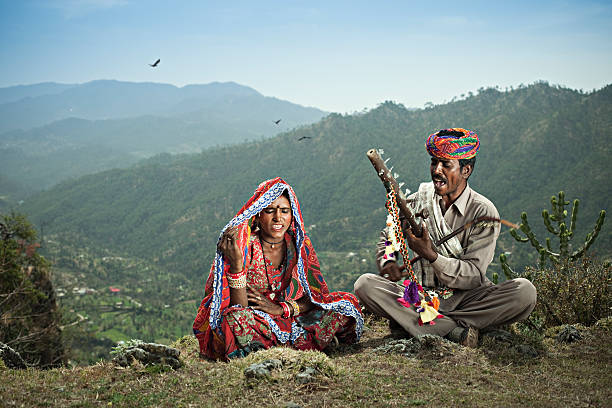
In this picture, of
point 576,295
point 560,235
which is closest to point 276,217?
point 576,295

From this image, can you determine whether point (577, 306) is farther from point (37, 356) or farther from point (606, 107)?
point (606, 107)

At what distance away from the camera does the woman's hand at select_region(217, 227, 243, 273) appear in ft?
14.0

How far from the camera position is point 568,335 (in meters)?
4.85

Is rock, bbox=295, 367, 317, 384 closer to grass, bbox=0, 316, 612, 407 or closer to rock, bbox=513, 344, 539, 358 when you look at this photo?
grass, bbox=0, 316, 612, 407

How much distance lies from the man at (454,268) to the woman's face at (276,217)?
2.93ft

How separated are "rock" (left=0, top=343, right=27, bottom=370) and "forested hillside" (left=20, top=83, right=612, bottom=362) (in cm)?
2706

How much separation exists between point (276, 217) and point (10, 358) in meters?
2.79

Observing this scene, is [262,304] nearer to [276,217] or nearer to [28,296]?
[276,217]

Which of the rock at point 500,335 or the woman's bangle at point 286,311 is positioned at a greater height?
the woman's bangle at point 286,311

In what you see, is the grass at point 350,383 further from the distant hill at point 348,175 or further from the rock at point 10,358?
the distant hill at point 348,175

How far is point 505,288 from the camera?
4.59m

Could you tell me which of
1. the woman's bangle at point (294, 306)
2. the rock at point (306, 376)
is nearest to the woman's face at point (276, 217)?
the woman's bangle at point (294, 306)

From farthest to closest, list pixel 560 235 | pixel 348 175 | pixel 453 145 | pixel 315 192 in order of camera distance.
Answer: pixel 315 192 → pixel 348 175 → pixel 560 235 → pixel 453 145

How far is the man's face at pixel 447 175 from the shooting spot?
15.1ft
